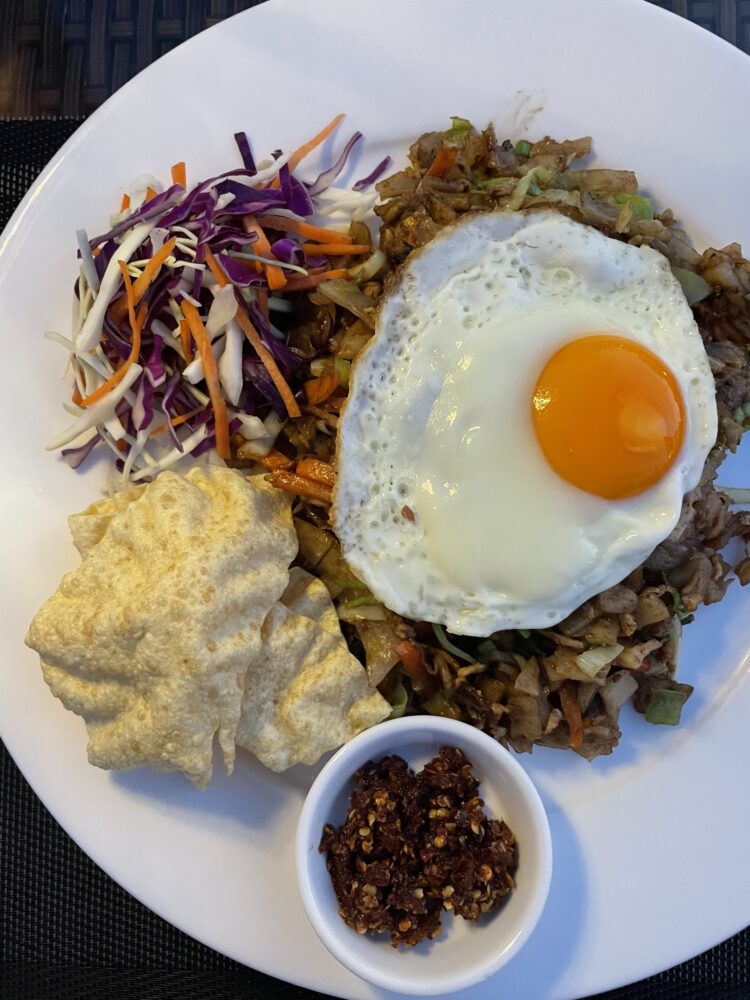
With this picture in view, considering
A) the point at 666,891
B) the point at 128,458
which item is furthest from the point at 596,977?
the point at 128,458

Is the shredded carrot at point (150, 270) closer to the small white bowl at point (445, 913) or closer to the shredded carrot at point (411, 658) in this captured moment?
the shredded carrot at point (411, 658)

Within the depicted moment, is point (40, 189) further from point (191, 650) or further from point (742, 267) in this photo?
point (742, 267)

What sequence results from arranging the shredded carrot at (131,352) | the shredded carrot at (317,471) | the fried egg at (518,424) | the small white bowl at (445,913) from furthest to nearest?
the shredded carrot at (131,352) → the shredded carrot at (317,471) → the fried egg at (518,424) → the small white bowl at (445,913)

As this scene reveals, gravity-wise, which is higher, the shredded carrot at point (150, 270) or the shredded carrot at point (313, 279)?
the shredded carrot at point (313, 279)

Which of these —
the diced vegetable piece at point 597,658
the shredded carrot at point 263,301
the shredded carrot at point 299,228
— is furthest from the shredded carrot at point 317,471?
the diced vegetable piece at point 597,658

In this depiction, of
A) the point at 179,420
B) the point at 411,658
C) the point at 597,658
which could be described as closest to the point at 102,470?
the point at 179,420

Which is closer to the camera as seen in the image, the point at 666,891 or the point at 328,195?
the point at 666,891

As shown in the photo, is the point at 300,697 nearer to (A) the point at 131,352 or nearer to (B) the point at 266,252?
(A) the point at 131,352
